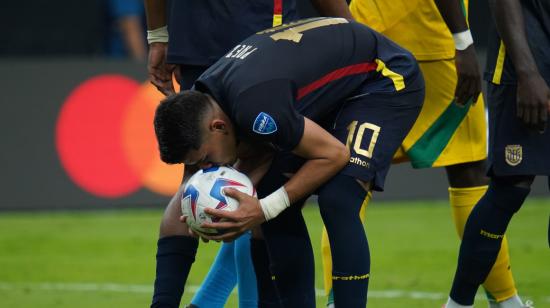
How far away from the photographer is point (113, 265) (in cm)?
832

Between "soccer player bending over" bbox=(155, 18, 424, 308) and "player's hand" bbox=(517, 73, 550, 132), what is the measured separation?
0.55 m

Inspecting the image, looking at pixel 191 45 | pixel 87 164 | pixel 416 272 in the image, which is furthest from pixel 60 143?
pixel 191 45

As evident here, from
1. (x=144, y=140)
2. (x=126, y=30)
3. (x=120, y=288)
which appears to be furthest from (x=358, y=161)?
(x=126, y=30)

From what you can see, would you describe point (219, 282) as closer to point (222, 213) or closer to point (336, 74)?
point (222, 213)

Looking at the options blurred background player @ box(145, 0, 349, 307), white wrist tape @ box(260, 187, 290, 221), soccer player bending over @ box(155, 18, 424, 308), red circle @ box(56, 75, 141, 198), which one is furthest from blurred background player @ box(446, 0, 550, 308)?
red circle @ box(56, 75, 141, 198)

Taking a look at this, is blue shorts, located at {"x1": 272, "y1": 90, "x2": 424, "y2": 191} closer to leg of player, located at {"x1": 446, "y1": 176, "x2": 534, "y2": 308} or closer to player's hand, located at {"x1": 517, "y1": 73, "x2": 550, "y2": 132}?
player's hand, located at {"x1": 517, "y1": 73, "x2": 550, "y2": 132}

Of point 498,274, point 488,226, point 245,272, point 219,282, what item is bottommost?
point 498,274

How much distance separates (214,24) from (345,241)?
1227 millimetres

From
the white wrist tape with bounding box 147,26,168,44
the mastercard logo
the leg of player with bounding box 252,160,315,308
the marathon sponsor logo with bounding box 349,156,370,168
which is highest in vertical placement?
the white wrist tape with bounding box 147,26,168,44

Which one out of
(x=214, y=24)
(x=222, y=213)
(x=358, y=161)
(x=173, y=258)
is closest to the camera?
(x=222, y=213)

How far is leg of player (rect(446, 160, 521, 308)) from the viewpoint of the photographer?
5871 millimetres

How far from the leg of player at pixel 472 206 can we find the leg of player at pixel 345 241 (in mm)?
1375

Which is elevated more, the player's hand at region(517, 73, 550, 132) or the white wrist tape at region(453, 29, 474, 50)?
the white wrist tape at region(453, 29, 474, 50)

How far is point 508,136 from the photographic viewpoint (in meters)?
5.50
